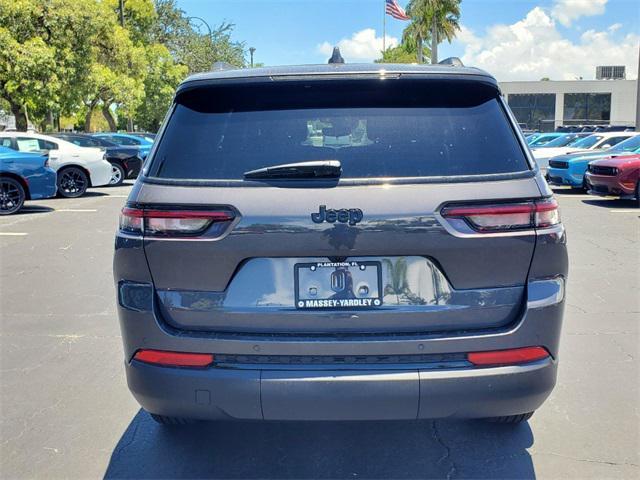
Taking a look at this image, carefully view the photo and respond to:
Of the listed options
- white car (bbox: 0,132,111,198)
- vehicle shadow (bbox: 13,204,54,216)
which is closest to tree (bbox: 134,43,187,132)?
white car (bbox: 0,132,111,198)

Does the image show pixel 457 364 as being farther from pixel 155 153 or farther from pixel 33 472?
pixel 33 472

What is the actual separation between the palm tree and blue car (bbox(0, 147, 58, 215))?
40.2 meters

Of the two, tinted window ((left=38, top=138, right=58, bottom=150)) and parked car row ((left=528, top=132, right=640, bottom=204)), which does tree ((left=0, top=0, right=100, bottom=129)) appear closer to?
tinted window ((left=38, top=138, right=58, bottom=150))

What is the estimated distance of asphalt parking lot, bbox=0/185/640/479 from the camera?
317 centimetres

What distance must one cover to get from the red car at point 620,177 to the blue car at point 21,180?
37.6 feet

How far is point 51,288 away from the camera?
698 cm

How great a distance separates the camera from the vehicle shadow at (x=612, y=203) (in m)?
13.9

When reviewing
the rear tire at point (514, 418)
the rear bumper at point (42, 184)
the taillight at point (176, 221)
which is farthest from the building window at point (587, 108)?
the taillight at point (176, 221)

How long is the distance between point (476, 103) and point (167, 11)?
42.2 m

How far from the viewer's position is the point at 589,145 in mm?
19266

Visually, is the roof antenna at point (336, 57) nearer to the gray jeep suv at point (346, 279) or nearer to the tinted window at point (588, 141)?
the gray jeep suv at point (346, 279)

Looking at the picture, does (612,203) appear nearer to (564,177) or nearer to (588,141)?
(564,177)

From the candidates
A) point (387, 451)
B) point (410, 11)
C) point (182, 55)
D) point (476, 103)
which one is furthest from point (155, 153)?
point (410, 11)

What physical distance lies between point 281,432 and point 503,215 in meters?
1.75
